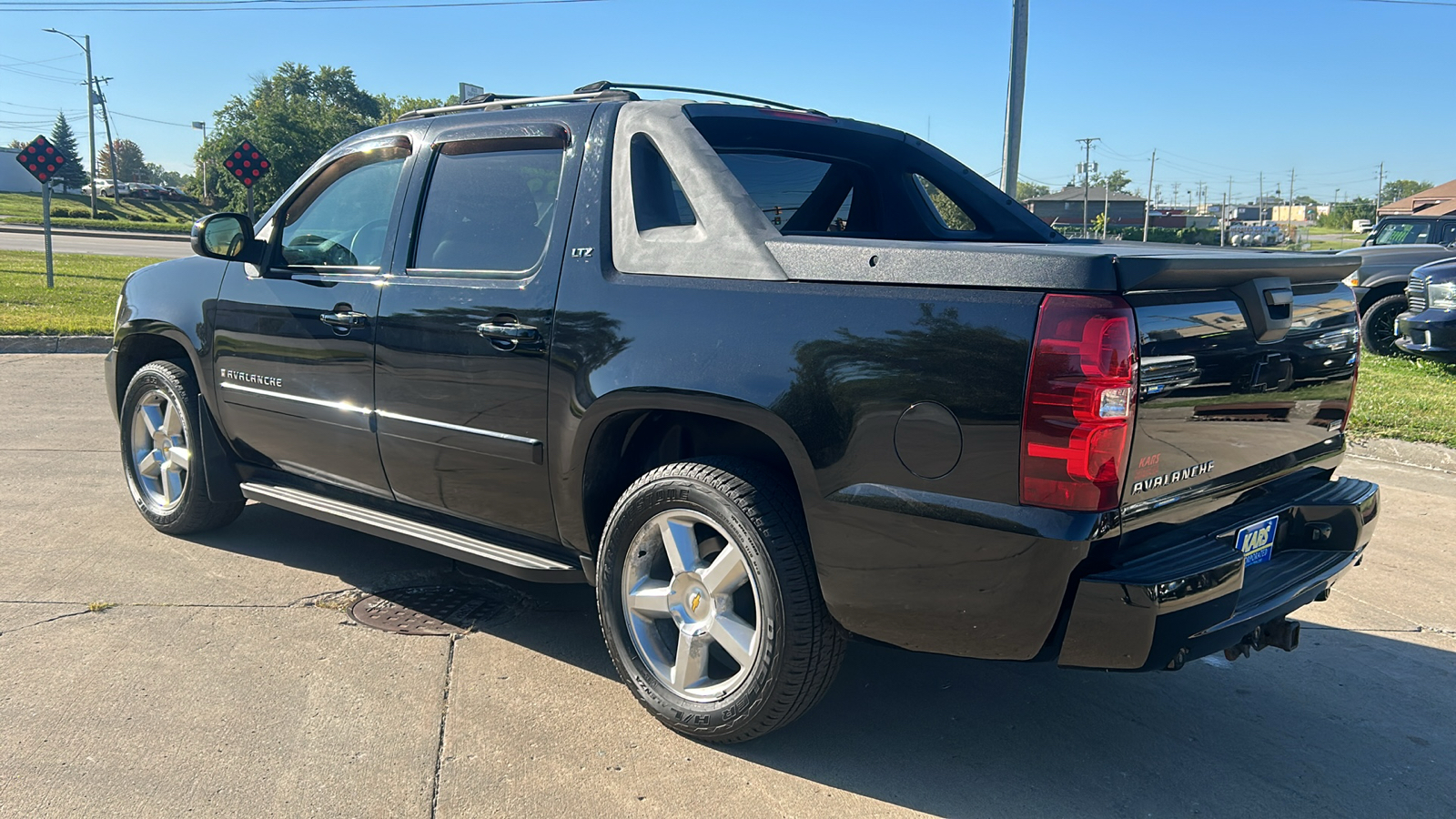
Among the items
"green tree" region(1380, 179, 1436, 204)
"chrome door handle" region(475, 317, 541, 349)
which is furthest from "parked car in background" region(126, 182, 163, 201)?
"green tree" region(1380, 179, 1436, 204)

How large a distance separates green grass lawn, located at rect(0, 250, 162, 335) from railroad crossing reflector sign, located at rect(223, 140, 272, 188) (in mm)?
2621

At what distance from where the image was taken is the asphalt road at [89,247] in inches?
1064

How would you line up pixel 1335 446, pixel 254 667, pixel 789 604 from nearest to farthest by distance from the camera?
1. pixel 789 604
2. pixel 1335 446
3. pixel 254 667

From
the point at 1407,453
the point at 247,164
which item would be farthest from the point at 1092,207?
the point at 1407,453

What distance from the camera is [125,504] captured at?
18.0ft

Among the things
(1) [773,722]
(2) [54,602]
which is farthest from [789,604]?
(2) [54,602]

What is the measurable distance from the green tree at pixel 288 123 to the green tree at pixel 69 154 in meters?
8.17

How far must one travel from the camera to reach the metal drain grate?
4016 mm

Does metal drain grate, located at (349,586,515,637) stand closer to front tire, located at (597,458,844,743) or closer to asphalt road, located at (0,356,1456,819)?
asphalt road, located at (0,356,1456,819)

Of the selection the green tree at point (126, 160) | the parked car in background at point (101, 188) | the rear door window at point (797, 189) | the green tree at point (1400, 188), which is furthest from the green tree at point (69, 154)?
the green tree at point (1400, 188)

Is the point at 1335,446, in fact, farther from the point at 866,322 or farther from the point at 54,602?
the point at 54,602

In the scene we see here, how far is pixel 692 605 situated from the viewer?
314 cm

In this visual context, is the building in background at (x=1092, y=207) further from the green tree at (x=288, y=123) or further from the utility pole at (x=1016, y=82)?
the utility pole at (x=1016, y=82)

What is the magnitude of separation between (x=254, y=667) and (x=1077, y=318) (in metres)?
2.87
